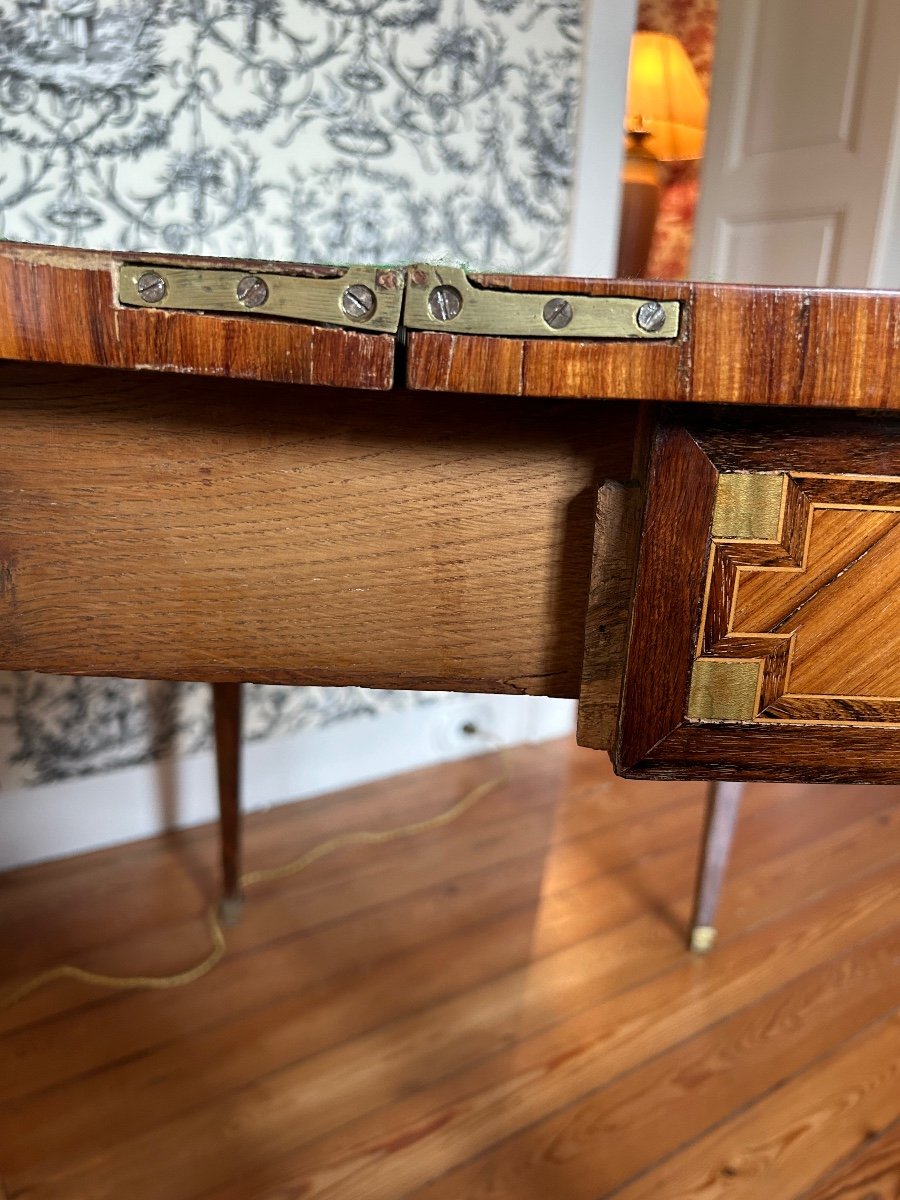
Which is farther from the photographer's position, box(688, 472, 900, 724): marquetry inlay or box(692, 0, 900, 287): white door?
box(692, 0, 900, 287): white door

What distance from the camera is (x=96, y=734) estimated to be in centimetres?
121

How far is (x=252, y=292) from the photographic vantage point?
0.30m

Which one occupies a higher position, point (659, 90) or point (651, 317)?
point (659, 90)

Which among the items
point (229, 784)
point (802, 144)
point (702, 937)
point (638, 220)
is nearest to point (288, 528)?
point (229, 784)

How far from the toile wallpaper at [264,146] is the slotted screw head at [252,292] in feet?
2.81

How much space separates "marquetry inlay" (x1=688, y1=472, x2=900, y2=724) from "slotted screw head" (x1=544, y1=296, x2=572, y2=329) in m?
0.09

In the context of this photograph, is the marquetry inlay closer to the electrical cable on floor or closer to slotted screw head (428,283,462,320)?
slotted screw head (428,283,462,320)

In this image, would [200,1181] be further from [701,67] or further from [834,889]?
[701,67]

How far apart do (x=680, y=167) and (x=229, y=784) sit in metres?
2.91

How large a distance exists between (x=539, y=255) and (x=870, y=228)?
0.78 metres

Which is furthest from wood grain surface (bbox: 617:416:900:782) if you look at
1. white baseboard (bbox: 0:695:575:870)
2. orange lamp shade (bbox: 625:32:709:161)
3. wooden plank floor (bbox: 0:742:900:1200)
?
orange lamp shade (bbox: 625:32:709:161)

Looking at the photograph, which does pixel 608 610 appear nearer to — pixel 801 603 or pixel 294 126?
pixel 801 603

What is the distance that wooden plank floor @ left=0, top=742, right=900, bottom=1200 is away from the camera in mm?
789

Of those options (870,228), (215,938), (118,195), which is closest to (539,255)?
(118,195)
